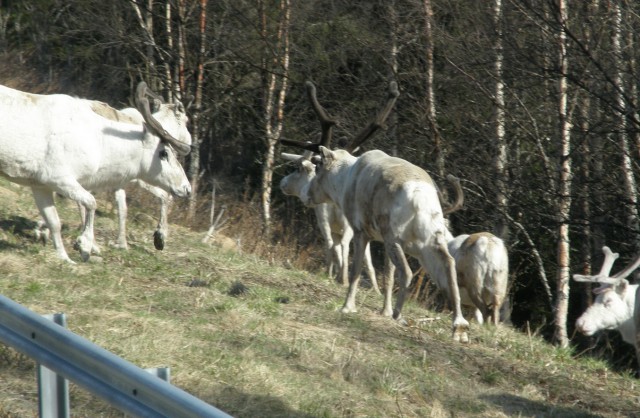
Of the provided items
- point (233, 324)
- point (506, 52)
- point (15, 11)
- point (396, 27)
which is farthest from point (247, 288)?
point (15, 11)

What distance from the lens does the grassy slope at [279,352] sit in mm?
6926

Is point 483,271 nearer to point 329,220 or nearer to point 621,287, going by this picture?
point 621,287

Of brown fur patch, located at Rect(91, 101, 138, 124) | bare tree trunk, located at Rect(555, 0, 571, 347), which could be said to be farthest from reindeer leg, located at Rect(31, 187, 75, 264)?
bare tree trunk, located at Rect(555, 0, 571, 347)

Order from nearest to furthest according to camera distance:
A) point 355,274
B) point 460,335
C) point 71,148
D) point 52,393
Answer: point 52,393 → point 460,335 → point 71,148 → point 355,274

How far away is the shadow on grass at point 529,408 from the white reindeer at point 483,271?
493 cm

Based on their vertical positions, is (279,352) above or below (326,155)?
below

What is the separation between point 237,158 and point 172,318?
740 inches

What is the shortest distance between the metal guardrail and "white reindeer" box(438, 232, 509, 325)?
921cm

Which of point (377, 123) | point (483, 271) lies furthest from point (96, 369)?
point (483, 271)

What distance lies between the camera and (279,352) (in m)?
7.93

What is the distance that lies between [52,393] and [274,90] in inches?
722

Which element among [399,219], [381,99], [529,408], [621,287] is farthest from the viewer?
[381,99]

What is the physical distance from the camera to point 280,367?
7.57 meters

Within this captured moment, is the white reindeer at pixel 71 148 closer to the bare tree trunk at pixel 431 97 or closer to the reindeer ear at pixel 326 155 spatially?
the reindeer ear at pixel 326 155
